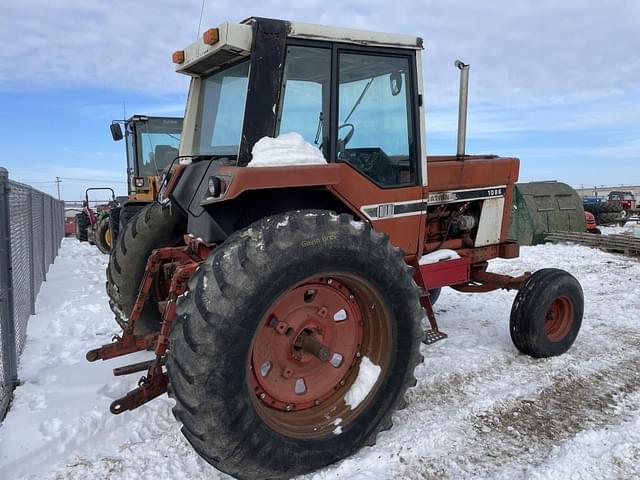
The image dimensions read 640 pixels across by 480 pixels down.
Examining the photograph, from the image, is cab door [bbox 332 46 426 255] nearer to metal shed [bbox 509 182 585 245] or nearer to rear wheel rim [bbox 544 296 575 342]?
rear wheel rim [bbox 544 296 575 342]

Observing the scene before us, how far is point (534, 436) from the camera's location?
3.23m

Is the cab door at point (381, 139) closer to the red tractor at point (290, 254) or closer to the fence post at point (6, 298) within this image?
the red tractor at point (290, 254)

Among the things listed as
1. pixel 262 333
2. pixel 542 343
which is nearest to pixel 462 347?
pixel 542 343

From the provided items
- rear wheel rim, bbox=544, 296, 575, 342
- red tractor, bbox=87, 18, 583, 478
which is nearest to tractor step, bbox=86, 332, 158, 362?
red tractor, bbox=87, 18, 583, 478

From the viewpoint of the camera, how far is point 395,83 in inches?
150

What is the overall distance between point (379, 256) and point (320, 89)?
3.98 feet

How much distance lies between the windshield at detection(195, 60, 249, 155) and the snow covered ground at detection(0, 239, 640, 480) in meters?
1.88

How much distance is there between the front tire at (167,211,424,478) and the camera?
2.45m

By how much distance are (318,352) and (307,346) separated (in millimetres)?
74

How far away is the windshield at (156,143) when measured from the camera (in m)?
11.1

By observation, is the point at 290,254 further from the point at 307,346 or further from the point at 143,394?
the point at 143,394

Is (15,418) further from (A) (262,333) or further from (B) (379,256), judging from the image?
(B) (379,256)

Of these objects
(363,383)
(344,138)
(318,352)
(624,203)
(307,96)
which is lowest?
(363,383)

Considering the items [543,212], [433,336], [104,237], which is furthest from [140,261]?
[543,212]
